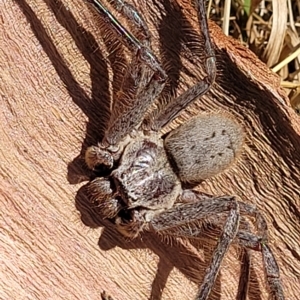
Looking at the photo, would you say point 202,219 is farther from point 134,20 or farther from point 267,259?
point 134,20

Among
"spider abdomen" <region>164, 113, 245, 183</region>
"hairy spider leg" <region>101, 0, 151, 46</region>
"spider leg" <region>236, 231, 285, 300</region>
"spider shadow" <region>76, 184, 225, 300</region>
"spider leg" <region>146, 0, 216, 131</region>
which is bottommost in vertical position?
"spider leg" <region>236, 231, 285, 300</region>

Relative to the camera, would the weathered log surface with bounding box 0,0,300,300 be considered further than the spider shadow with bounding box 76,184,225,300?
No

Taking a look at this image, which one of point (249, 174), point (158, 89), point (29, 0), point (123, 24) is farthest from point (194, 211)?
point (29, 0)

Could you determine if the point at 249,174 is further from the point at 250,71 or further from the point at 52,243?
the point at 52,243

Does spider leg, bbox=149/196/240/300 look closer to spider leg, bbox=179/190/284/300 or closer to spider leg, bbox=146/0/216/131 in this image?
spider leg, bbox=179/190/284/300

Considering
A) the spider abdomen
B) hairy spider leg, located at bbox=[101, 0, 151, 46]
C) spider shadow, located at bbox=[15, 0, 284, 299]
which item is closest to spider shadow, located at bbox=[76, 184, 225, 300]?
spider shadow, located at bbox=[15, 0, 284, 299]
